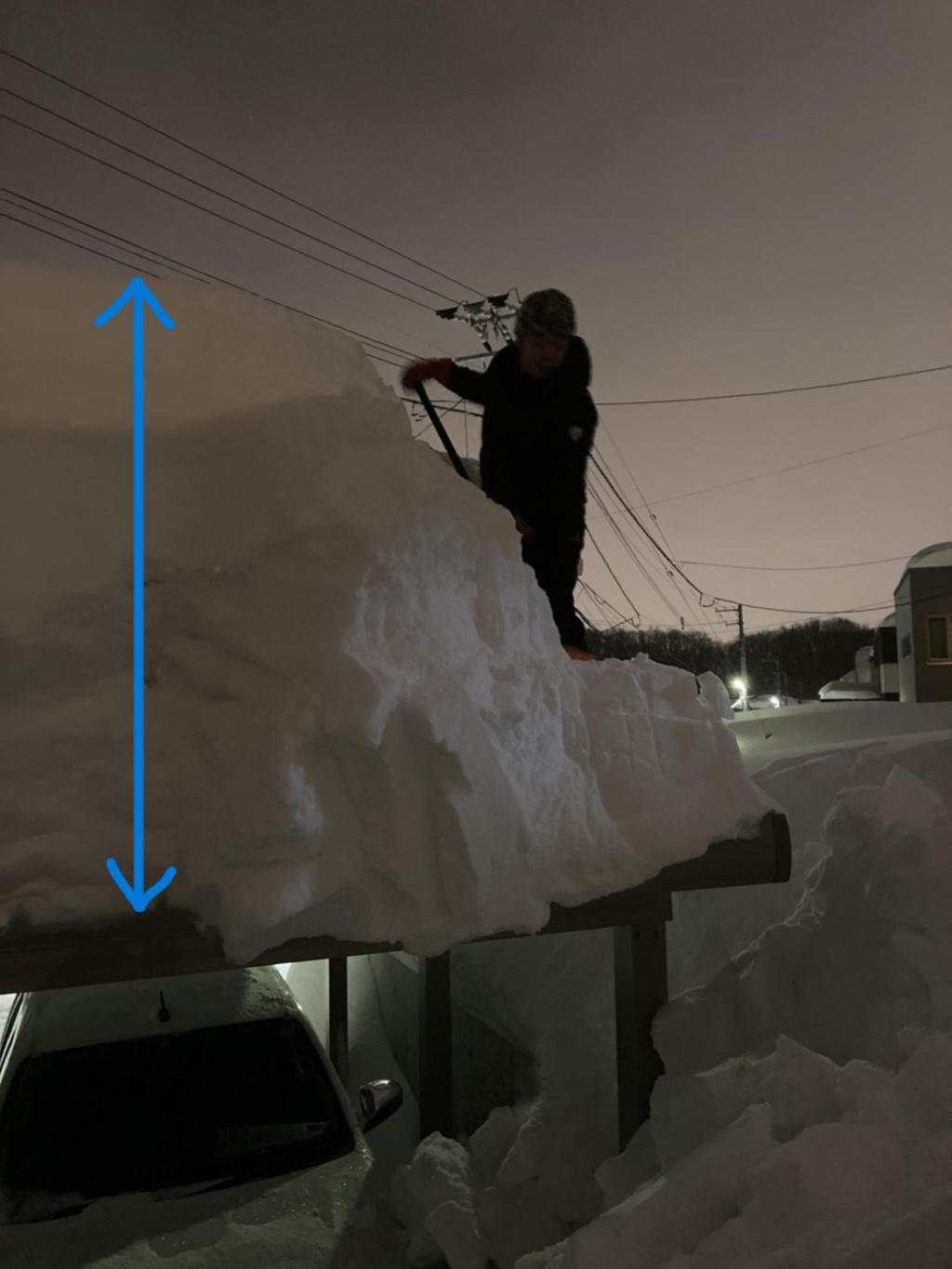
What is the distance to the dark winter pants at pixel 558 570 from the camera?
145 inches

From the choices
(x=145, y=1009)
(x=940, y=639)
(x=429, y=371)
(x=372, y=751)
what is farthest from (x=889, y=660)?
(x=372, y=751)

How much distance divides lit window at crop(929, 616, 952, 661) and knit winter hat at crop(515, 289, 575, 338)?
70.6 feet

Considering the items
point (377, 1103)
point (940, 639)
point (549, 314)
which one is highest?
point (549, 314)

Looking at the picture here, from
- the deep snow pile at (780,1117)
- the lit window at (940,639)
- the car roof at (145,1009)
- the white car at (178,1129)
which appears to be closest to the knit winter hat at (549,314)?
the deep snow pile at (780,1117)

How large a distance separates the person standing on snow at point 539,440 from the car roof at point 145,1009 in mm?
2377

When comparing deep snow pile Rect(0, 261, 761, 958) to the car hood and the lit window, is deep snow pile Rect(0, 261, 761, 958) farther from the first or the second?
the lit window

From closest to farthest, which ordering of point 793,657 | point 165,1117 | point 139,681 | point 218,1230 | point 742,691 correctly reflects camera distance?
point 139,681, point 218,1230, point 165,1117, point 742,691, point 793,657

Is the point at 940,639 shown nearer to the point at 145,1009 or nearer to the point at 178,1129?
the point at 145,1009

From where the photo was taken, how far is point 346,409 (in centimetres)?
246

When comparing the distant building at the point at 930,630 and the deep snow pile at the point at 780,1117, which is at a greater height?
the distant building at the point at 930,630

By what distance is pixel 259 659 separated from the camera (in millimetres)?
2182

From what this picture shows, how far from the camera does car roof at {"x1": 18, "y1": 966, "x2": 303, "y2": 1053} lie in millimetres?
4008

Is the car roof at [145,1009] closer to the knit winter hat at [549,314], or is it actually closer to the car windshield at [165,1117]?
the car windshield at [165,1117]

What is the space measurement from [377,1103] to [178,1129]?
0.88 m
